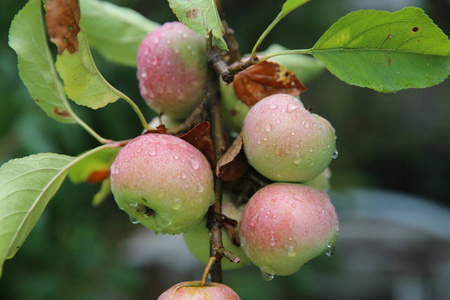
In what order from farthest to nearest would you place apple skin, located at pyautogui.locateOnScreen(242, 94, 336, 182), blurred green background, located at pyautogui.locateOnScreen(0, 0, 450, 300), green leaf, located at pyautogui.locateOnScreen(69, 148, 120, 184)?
blurred green background, located at pyautogui.locateOnScreen(0, 0, 450, 300) < green leaf, located at pyautogui.locateOnScreen(69, 148, 120, 184) < apple skin, located at pyautogui.locateOnScreen(242, 94, 336, 182)

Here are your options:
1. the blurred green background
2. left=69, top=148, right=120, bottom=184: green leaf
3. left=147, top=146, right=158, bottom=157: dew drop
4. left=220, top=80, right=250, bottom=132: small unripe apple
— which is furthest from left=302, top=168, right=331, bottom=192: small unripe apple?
the blurred green background

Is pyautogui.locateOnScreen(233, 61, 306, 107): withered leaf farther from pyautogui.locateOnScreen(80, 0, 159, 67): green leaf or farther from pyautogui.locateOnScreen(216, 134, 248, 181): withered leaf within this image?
pyautogui.locateOnScreen(80, 0, 159, 67): green leaf

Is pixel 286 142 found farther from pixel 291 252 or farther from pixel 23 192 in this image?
pixel 23 192

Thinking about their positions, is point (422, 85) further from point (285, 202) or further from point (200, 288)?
point (200, 288)

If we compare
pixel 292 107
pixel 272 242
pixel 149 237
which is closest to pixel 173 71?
pixel 292 107

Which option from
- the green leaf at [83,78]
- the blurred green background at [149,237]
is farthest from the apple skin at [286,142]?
the blurred green background at [149,237]

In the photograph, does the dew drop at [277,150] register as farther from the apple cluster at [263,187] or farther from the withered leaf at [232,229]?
the withered leaf at [232,229]

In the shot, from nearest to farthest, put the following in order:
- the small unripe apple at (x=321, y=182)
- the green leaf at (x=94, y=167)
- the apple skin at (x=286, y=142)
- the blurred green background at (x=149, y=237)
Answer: the apple skin at (x=286, y=142) → the small unripe apple at (x=321, y=182) → the green leaf at (x=94, y=167) → the blurred green background at (x=149, y=237)
